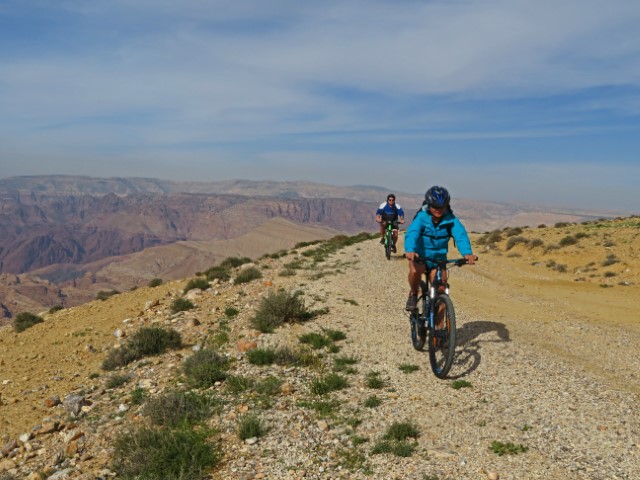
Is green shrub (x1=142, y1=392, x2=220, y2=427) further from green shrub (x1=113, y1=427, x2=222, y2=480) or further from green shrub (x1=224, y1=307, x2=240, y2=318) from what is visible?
green shrub (x1=224, y1=307, x2=240, y2=318)

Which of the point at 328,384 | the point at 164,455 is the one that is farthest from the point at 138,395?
the point at 328,384

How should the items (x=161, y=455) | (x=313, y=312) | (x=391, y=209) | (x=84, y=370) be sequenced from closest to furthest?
(x=161, y=455)
(x=84, y=370)
(x=313, y=312)
(x=391, y=209)

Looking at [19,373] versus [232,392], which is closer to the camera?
[232,392]

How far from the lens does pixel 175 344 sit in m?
10.8

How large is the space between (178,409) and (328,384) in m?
2.59

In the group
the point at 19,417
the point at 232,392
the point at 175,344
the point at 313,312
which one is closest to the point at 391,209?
the point at 313,312

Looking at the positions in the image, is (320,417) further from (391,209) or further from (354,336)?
(391,209)

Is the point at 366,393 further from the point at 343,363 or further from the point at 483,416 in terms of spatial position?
the point at 483,416

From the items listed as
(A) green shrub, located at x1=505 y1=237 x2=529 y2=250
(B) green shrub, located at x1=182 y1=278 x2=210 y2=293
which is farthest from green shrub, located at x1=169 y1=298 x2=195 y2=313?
(A) green shrub, located at x1=505 y1=237 x2=529 y2=250

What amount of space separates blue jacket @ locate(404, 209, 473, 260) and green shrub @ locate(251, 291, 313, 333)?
4.79 meters

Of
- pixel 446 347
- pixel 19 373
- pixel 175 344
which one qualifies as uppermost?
pixel 446 347

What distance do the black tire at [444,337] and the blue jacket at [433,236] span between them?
0.90m

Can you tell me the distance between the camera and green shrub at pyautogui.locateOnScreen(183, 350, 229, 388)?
819 centimetres

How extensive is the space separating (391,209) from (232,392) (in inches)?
550
